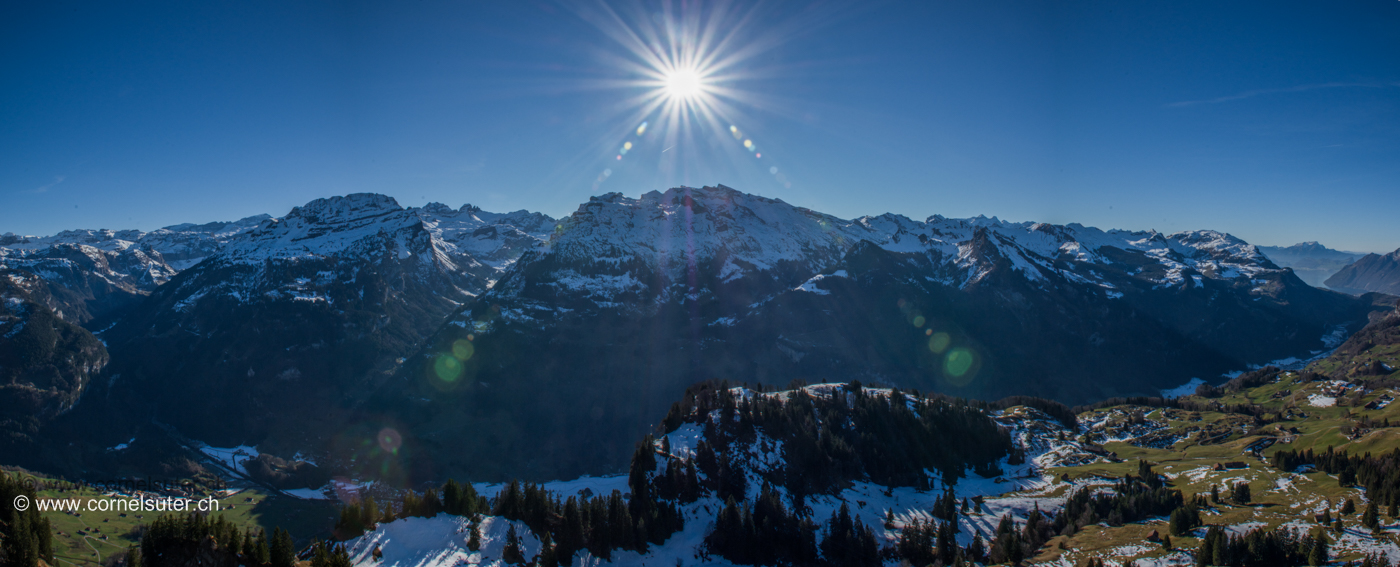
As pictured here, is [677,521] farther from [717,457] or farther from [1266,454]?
[1266,454]

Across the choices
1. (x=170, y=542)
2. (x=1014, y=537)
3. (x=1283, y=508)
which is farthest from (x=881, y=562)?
A: (x=170, y=542)

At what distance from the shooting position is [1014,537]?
10738cm

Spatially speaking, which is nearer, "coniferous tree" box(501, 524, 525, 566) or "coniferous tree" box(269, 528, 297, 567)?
"coniferous tree" box(269, 528, 297, 567)

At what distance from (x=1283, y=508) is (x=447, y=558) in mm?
147597

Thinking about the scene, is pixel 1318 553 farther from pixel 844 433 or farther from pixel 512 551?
pixel 512 551

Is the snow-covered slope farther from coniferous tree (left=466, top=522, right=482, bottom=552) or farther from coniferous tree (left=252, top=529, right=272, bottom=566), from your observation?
coniferous tree (left=252, top=529, right=272, bottom=566)

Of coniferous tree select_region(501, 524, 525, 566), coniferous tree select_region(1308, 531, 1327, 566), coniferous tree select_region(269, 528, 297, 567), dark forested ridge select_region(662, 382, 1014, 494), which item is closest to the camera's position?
coniferous tree select_region(269, 528, 297, 567)

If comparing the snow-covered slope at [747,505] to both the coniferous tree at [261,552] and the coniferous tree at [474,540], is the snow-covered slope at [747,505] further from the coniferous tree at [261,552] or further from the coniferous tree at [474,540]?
the coniferous tree at [261,552]

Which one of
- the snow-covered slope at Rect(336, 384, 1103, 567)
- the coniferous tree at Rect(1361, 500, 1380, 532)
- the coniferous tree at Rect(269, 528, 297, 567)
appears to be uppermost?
the coniferous tree at Rect(269, 528, 297, 567)

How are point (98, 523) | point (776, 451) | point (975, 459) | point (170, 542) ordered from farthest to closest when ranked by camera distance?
point (98, 523) → point (975, 459) → point (776, 451) → point (170, 542)

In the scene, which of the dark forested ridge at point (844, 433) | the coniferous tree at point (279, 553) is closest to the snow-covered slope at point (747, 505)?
the dark forested ridge at point (844, 433)

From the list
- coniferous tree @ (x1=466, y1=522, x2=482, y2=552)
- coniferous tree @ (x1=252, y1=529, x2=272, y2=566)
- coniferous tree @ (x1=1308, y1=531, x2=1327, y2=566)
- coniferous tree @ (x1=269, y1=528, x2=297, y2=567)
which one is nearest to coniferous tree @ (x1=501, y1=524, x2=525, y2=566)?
coniferous tree @ (x1=466, y1=522, x2=482, y2=552)

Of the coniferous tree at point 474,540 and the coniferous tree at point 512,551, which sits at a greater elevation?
the coniferous tree at point 474,540

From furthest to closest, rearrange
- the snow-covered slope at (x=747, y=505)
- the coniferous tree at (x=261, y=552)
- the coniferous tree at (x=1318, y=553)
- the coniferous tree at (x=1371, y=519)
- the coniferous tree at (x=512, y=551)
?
the coniferous tree at (x=512, y=551) → the snow-covered slope at (x=747, y=505) → the coniferous tree at (x=1371, y=519) → the coniferous tree at (x=1318, y=553) → the coniferous tree at (x=261, y=552)
